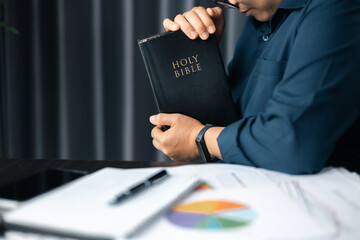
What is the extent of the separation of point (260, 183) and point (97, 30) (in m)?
1.53

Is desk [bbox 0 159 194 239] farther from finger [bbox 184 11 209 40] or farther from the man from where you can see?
finger [bbox 184 11 209 40]

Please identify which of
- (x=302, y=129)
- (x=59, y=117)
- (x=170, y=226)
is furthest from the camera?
(x=59, y=117)

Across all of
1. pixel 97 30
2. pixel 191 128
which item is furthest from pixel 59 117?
pixel 191 128

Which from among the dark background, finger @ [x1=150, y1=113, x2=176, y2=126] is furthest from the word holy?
the dark background

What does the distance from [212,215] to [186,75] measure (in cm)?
52

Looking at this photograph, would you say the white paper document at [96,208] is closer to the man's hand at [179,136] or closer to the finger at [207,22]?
the man's hand at [179,136]

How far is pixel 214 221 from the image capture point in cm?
37

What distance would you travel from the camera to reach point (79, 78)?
1.85m

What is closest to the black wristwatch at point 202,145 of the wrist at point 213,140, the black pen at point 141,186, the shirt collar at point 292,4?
the wrist at point 213,140

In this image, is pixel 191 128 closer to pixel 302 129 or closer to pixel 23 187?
pixel 302 129

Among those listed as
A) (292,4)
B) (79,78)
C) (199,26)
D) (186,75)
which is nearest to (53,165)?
(186,75)

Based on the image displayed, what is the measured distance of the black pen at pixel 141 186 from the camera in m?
0.40

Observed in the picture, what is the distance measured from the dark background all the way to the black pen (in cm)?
130

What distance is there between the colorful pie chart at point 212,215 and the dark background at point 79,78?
138cm
